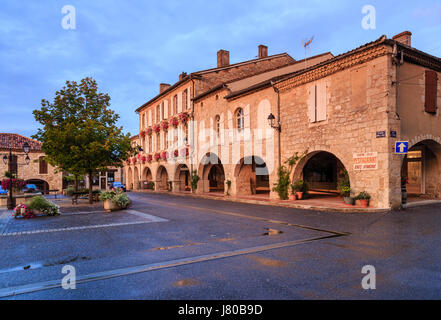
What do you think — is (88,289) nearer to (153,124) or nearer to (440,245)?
(440,245)

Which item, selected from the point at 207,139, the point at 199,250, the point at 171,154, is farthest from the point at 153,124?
the point at 199,250

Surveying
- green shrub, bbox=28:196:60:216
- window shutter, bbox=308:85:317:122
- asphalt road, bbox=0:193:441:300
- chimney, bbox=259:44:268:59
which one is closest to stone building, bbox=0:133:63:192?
green shrub, bbox=28:196:60:216

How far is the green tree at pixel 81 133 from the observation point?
595 inches

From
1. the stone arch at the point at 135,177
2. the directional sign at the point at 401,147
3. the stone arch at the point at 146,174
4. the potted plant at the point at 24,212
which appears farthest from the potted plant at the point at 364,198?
the stone arch at the point at 135,177

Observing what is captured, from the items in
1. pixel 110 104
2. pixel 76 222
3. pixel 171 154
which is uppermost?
pixel 110 104

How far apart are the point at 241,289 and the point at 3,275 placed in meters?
3.54

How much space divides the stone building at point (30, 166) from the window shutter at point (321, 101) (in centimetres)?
3185

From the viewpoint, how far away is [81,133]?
50.2 feet

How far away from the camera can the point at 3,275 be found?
425 centimetres

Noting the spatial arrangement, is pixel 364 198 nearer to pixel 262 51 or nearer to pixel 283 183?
pixel 283 183

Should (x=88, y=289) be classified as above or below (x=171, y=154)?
below

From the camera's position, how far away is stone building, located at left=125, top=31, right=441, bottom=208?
11.1 m

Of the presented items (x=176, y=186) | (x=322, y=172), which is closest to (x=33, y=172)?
(x=176, y=186)

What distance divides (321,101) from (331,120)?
1.13 meters
